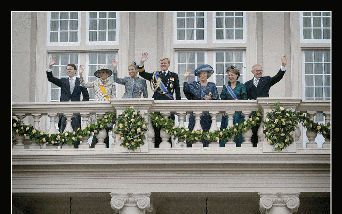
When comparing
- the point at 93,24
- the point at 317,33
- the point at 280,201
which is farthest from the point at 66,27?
the point at 280,201

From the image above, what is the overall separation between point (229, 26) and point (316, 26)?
71.1 inches

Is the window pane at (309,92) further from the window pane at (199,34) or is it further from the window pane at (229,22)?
the window pane at (199,34)

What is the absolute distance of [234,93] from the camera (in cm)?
2311

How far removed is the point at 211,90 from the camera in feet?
75.6

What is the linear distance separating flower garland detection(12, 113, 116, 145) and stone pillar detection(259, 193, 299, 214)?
10.3 ft

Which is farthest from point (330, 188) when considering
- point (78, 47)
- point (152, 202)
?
point (78, 47)

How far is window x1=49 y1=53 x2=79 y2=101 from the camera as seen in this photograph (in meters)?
26.1

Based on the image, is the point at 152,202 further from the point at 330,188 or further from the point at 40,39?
the point at 40,39

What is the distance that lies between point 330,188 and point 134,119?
12.2 ft

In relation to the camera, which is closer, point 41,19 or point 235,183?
point 235,183

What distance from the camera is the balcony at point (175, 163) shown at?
22656 millimetres

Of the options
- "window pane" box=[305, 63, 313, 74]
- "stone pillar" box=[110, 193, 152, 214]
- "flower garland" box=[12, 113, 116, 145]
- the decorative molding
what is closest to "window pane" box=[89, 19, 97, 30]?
"flower garland" box=[12, 113, 116, 145]

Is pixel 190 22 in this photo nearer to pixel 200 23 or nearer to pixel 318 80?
pixel 200 23

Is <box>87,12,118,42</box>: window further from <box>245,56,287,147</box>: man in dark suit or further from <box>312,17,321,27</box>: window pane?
<box>245,56,287,147</box>: man in dark suit
